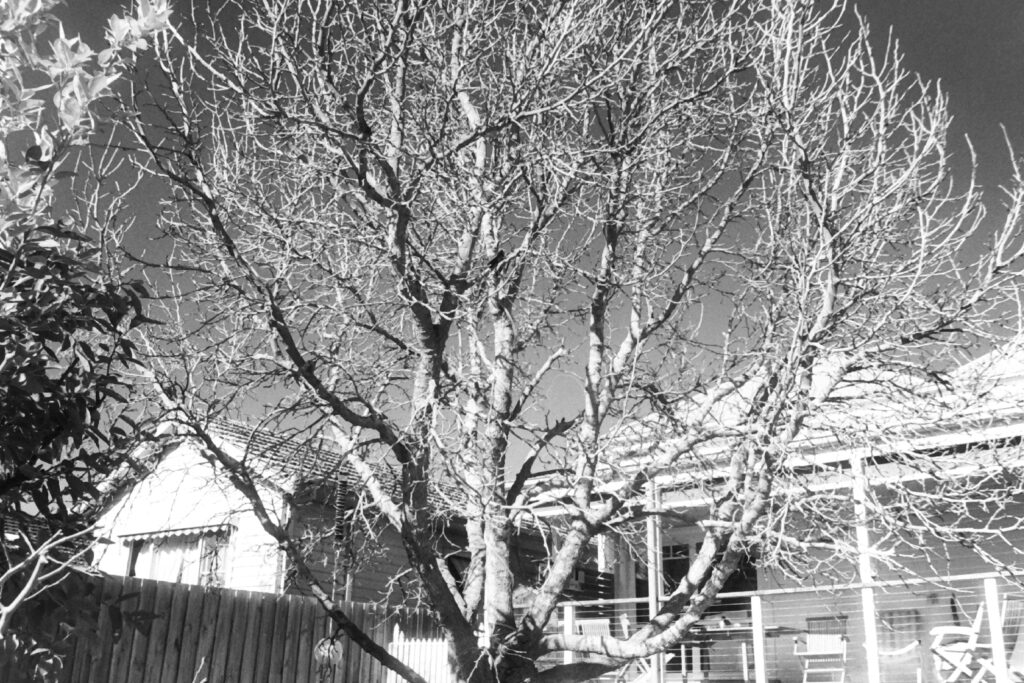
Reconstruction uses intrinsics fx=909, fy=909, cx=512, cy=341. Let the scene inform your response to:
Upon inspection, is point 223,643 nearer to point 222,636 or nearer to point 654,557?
point 222,636

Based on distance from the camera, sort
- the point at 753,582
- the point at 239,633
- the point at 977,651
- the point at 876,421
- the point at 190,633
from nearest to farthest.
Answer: the point at 876,421 < the point at 190,633 < the point at 239,633 < the point at 977,651 < the point at 753,582

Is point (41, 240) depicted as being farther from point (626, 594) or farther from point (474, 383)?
point (626, 594)

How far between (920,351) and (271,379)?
4008 mm

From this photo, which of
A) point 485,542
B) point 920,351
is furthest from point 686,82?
point 485,542

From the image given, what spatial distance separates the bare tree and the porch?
282cm

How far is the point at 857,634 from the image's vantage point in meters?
11.6

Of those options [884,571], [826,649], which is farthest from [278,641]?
[884,571]

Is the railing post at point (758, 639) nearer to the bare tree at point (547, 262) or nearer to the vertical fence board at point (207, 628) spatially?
the bare tree at point (547, 262)

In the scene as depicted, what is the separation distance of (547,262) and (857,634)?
332 inches

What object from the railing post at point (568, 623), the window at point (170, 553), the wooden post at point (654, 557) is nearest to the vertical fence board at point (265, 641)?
the wooden post at point (654, 557)

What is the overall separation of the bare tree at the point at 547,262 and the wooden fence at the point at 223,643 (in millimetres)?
1185

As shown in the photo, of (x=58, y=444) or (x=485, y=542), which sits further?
(x=485, y=542)

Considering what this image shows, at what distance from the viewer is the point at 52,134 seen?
7.75 feet

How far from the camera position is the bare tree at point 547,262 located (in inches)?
194
